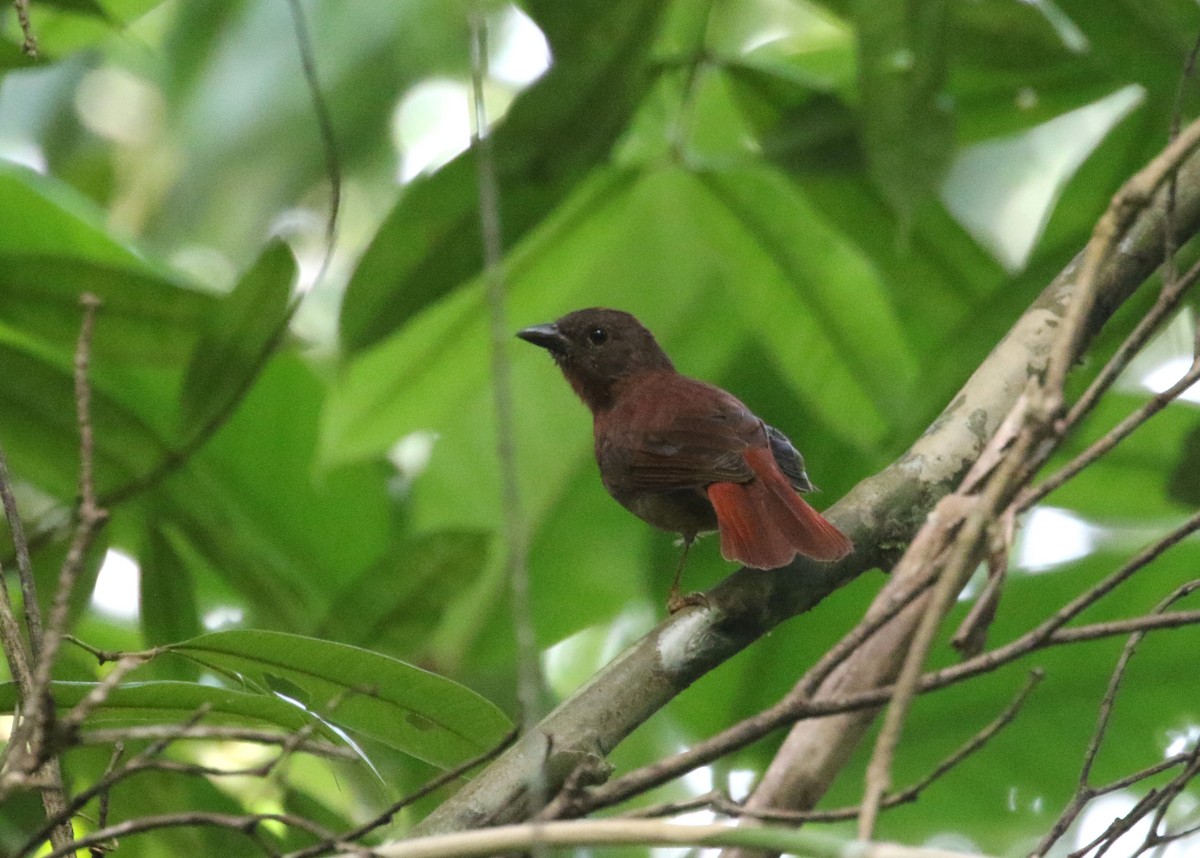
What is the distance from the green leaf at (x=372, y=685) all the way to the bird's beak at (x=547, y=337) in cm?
154

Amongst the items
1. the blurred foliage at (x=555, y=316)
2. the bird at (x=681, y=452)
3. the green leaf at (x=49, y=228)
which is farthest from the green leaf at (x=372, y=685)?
the green leaf at (x=49, y=228)

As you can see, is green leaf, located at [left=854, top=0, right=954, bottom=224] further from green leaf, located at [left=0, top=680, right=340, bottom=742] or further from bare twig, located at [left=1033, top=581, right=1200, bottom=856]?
green leaf, located at [left=0, top=680, right=340, bottom=742]

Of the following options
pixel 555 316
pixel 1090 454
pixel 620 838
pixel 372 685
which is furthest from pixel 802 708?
pixel 555 316

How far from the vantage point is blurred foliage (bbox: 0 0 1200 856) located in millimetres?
2697

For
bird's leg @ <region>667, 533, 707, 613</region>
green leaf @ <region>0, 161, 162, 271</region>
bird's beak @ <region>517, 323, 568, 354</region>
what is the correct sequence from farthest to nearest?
bird's beak @ <region>517, 323, 568, 354</region> < green leaf @ <region>0, 161, 162, 271</region> < bird's leg @ <region>667, 533, 707, 613</region>

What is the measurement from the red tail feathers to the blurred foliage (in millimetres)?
513

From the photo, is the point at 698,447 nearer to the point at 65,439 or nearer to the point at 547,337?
the point at 547,337

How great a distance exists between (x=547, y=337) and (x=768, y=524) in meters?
1.22

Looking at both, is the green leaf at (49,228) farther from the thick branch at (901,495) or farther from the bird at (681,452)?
the thick branch at (901,495)

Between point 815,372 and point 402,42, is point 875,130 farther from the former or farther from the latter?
point 402,42

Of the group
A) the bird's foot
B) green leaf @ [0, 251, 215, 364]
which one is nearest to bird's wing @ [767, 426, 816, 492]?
the bird's foot

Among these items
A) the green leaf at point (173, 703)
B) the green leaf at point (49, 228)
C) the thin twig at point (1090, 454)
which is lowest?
the thin twig at point (1090, 454)

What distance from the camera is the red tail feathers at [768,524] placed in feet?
6.79

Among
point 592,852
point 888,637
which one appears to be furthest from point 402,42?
point 888,637
